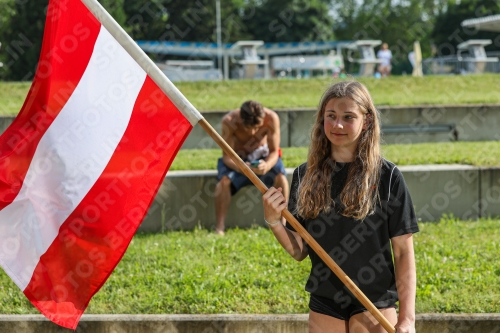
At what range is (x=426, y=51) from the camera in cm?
7875

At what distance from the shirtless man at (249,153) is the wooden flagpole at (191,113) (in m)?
4.34

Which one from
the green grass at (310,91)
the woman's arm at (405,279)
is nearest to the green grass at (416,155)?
the green grass at (310,91)

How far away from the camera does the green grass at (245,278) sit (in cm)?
543

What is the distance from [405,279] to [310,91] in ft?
43.2

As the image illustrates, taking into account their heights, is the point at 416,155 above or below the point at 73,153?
below

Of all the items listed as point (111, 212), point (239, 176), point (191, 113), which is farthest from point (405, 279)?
point (239, 176)

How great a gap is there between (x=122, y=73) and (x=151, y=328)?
2123mm

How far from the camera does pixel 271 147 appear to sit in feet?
27.2

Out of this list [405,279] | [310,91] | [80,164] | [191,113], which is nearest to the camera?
[405,279]

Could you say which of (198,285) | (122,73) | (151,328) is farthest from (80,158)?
(198,285)

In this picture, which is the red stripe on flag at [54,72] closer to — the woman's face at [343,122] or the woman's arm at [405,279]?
the woman's face at [343,122]

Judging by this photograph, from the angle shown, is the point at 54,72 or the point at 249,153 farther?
the point at 249,153

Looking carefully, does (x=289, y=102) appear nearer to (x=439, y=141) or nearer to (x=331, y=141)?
(x=439, y=141)

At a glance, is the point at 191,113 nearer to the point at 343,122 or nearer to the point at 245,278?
the point at 343,122
